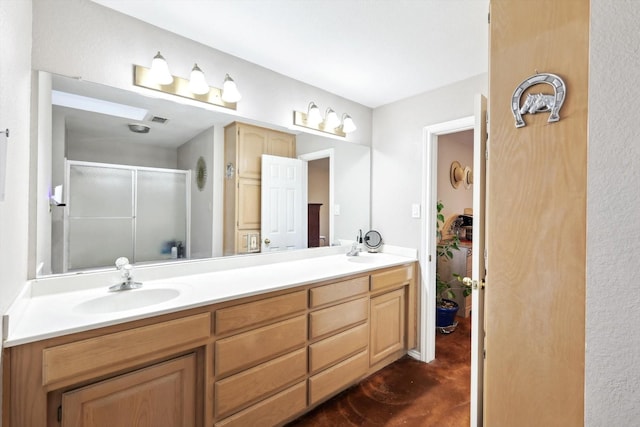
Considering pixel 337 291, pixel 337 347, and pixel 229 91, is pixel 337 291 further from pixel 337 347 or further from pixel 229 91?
pixel 229 91

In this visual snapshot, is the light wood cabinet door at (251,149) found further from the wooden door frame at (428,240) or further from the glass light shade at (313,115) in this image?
the wooden door frame at (428,240)

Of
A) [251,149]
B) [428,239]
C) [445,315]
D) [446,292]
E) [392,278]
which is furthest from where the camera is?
[446,292]

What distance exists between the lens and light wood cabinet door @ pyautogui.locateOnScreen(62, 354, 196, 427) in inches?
42.6

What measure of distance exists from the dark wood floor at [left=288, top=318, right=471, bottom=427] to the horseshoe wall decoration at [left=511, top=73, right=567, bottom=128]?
1767 millimetres

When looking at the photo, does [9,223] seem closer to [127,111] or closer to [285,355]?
[127,111]

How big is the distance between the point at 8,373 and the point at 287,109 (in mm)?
1999

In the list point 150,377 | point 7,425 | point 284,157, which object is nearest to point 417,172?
point 284,157

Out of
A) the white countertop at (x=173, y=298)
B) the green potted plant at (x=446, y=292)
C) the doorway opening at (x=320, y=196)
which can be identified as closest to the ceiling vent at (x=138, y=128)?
the white countertop at (x=173, y=298)

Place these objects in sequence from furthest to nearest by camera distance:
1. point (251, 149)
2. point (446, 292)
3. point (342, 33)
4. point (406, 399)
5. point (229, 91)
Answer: point (446, 292)
point (251, 149)
point (406, 399)
point (229, 91)
point (342, 33)

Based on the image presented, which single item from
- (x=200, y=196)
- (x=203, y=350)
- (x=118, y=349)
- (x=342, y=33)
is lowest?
(x=203, y=350)

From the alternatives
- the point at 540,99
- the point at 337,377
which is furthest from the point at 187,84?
the point at 337,377

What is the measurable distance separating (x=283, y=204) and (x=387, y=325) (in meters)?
1.27

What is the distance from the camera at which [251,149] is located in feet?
6.83

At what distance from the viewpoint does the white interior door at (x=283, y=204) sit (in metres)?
2.20
